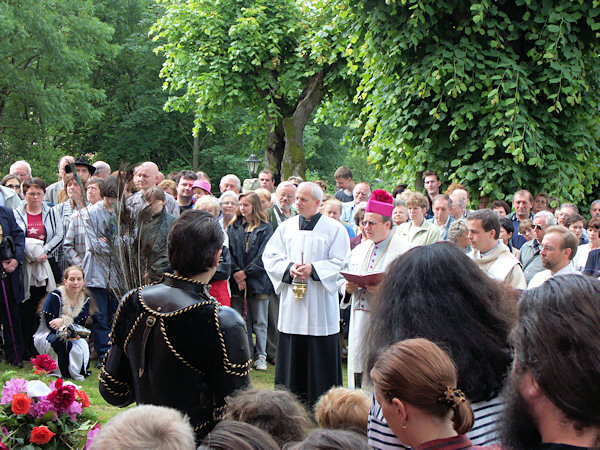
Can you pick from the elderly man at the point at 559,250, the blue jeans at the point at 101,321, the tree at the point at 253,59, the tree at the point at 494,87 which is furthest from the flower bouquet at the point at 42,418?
the tree at the point at 253,59

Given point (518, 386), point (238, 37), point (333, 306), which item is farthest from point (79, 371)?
point (238, 37)

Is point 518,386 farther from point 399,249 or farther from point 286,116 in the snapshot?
point 286,116

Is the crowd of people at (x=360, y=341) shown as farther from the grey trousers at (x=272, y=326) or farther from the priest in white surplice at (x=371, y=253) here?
the grey trousers at (x=272, y=326)

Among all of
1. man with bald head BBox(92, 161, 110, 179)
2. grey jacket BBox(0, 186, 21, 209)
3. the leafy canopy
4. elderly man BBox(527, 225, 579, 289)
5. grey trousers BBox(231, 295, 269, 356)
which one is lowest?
grey trousers BBox(231, 295, 269, 356)

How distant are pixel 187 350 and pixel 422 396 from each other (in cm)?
112

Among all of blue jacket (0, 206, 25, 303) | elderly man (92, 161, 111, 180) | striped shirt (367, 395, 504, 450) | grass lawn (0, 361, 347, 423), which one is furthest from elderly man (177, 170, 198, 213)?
striped shirt (367, 395, 504, 450)

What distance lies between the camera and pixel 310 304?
644cm

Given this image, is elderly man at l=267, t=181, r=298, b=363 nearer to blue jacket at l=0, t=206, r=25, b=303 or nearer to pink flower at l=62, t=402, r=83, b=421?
blue jacket at l=0, t=206, r=25, b=303

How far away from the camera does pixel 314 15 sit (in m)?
19.0

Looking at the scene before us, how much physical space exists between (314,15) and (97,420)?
669 inches

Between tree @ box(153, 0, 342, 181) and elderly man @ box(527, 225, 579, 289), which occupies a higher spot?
tree @ box(153, 0, 342, 181)

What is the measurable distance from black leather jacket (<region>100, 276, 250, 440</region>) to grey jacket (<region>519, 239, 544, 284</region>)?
15.4 ft

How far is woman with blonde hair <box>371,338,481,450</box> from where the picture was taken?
212 cm

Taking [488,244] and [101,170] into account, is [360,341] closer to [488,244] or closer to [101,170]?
[488,244]
